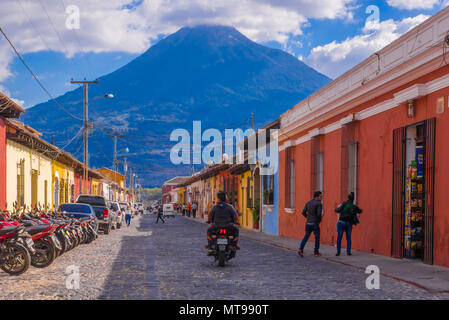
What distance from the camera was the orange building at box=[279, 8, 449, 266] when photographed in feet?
37.3

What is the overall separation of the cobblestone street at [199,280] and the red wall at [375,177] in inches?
77.7

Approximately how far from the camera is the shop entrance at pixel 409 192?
12695 millimetres

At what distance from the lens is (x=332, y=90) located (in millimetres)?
18703

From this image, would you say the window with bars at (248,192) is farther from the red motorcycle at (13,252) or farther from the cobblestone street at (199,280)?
the red motorcycle at (13,252)

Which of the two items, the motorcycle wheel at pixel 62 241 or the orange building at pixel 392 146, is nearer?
the orange building at pixel 392 146

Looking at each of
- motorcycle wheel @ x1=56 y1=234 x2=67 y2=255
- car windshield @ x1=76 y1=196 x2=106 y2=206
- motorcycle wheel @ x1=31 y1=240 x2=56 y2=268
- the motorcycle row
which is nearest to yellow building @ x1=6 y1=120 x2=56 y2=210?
car windshield @ x1=76 y1=196 x2=106 y2=206

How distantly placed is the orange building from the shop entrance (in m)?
0.02

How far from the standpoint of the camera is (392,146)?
13648 millimetres

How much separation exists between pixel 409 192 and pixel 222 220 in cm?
448

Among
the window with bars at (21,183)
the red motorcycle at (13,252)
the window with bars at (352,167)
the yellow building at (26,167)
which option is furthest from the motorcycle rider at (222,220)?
the window with bars at (21,183)

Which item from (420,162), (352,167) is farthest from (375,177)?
(420,162)
